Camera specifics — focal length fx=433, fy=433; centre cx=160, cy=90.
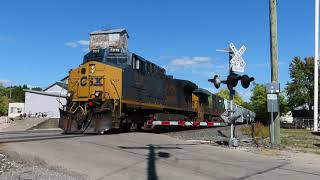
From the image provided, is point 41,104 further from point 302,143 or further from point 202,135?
point 302,143

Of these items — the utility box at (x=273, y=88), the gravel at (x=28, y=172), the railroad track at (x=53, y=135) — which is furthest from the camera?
the utility box at (x=273, y=88)

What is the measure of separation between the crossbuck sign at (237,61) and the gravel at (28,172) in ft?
29.5

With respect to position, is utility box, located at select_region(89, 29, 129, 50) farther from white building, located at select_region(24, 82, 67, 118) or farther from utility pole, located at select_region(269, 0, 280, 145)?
utility pole, located at select_region(269, 0, 280, 145)

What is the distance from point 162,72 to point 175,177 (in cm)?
1560

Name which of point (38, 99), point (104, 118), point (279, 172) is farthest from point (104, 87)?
point (38, 99)

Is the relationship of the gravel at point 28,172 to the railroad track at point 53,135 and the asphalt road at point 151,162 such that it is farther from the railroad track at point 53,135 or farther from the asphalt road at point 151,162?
the railroad track at point 53,135

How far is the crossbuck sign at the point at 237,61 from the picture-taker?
16203mm

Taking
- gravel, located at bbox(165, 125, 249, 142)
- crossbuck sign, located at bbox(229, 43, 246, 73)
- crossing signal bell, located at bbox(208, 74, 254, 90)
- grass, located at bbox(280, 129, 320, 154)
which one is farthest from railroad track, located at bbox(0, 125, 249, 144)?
crossbuck sign, located at bbox(229, 43, 246, 73)

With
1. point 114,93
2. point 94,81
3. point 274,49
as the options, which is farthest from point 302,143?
point 94,81

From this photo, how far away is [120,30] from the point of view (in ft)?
298

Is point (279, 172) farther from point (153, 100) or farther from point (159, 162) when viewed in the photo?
point (153, 100)

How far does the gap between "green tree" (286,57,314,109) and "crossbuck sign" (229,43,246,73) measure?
4816 centimetres

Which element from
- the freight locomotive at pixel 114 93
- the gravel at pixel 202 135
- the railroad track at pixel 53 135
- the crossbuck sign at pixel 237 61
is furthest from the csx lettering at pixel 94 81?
the crossbuck sign at pixel 237 61

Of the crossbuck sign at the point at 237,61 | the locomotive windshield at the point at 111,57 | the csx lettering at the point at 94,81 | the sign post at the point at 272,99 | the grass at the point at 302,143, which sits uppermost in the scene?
the locomotive windshield at the point at 111,57
